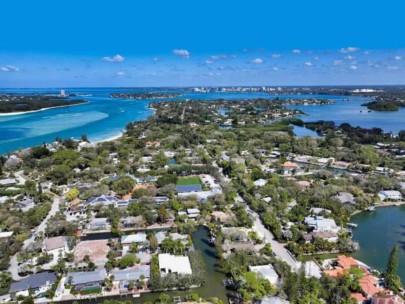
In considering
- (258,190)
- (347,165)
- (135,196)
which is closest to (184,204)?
(135,196)

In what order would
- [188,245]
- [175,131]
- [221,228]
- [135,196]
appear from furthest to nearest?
[175,131] < [135,196] < [221,228] < [188,245]

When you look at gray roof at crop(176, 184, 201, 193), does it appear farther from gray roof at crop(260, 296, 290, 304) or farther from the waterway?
gray roof at crop(260, 296, 290, 304)

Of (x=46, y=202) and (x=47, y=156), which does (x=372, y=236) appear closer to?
(x=46, y=202)

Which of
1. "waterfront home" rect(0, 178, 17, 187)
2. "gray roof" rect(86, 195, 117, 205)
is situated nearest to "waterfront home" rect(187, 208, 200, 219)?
"gray roof" rect(86, 195, 117, 205)

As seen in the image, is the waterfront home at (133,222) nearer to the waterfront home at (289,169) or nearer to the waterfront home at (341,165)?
the waterfront home at (289,169)

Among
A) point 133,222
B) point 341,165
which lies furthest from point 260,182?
point 341,165

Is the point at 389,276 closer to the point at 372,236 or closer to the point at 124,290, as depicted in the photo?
the point at 372,236

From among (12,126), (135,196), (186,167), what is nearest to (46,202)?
(135,196)

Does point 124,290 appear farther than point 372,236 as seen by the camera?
No

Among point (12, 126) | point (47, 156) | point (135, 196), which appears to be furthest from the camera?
point (12, 126)
